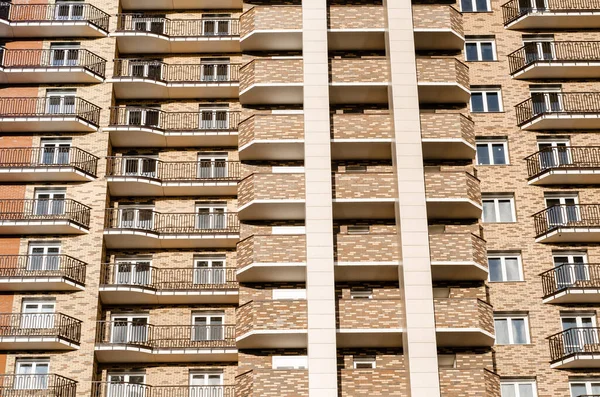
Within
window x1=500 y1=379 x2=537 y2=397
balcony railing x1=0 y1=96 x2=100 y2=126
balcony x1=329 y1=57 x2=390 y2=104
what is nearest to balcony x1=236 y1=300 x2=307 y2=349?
window x1=500 y1=379 x2=537 y2=397

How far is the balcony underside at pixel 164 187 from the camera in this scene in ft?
148

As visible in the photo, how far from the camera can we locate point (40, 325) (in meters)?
42.6

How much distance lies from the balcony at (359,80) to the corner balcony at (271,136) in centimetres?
251

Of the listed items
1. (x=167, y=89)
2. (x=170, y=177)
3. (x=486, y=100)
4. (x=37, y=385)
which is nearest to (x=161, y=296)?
(x=170, y=177)

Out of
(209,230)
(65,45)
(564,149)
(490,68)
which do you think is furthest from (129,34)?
(564,149)

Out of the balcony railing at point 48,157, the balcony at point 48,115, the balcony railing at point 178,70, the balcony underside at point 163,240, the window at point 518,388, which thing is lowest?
the window at point 518,388

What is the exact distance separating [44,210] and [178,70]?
9.26 metres

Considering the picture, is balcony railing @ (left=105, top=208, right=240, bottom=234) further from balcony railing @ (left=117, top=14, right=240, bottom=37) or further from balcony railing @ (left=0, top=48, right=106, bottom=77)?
balcony railing @ (left=117, top=14, right=240, bottom=37)

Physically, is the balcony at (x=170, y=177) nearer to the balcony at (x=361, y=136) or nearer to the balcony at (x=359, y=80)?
the balcony at (x=361, y=136)

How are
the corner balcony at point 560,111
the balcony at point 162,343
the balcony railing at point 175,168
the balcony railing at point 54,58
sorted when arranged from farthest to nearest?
the balcony railing at point 54,58 → the balcony railing at point 175,168 → the corner balcony at point 560,111 → the balcony at point 162,343

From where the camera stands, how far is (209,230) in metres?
45.3

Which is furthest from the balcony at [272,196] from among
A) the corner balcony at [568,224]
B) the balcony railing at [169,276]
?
the corner balcony at [568,224]

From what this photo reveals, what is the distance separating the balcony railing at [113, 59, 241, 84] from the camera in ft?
159

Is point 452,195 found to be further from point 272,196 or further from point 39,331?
point 39,331
